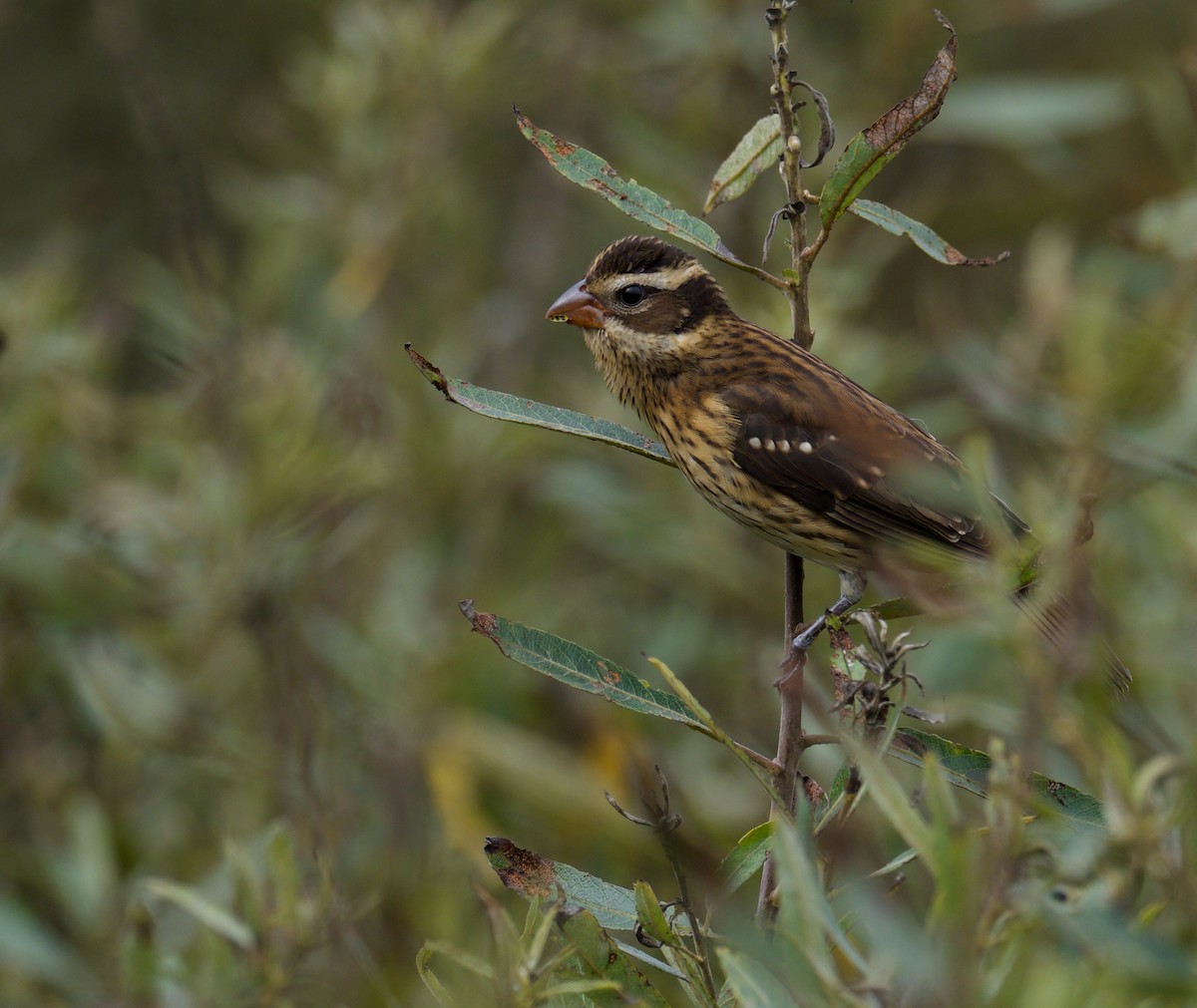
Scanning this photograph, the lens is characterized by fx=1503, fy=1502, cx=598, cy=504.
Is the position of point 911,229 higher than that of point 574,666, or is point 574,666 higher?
point 911,229

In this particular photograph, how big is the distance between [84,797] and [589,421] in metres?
2.80

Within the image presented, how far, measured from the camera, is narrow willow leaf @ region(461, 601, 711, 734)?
2.14m

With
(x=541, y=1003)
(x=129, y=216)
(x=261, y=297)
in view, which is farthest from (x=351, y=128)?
(x=541, y=1003)

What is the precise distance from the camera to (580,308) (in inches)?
152

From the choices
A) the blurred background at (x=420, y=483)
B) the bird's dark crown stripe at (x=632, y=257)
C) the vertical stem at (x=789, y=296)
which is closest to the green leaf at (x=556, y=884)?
the vertical stem at (x=789, y=296)

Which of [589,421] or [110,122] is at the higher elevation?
[589,421]

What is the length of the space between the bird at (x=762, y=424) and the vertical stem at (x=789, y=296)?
1133 mm

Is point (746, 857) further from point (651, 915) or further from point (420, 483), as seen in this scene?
point (420, 483)

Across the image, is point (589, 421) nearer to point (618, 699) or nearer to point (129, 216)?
point (618, 699)

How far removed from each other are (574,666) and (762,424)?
169 cm

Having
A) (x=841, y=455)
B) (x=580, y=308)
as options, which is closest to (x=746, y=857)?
(x=841, y=455)

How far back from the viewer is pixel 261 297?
5.52 m

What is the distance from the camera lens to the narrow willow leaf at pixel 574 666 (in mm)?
2139

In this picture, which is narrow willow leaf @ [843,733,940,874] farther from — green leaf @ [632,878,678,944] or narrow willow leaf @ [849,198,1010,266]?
narrow willow leaf @ [849,198,1010,266]
